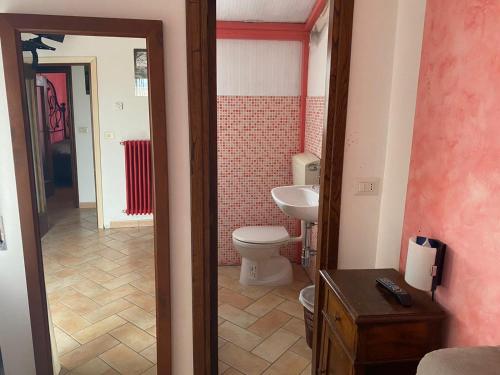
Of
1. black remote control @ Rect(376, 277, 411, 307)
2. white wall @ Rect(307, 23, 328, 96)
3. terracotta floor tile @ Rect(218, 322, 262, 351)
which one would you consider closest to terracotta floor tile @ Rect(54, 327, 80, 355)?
terracotta floor tile @ Rect(218, 322, 262, 351)

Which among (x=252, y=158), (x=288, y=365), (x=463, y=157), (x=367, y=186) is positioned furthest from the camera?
(x=252, y=158)

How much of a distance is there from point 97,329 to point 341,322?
52.3 inches

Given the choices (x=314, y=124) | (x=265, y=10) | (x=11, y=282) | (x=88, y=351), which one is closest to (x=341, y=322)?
(x=88, y=351)

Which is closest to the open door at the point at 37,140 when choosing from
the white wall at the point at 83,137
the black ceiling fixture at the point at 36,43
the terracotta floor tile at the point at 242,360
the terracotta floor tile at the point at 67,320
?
the black ceiling fixture at the point at 36,43

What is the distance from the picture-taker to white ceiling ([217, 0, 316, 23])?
2938 mm

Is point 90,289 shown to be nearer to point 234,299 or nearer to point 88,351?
point 88,351

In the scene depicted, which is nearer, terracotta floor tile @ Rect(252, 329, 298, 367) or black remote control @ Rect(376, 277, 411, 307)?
black remote control @ Rect(376, 277, 411, 307)

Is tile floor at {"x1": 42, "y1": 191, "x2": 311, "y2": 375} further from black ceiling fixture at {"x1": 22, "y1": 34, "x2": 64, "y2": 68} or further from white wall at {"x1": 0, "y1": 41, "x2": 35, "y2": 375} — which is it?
black ceiling fixture at {"x1": 22, "y1": 34, "x2": 64, "y2": 68}

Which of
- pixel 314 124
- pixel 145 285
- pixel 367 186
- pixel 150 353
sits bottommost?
pixel 150 353

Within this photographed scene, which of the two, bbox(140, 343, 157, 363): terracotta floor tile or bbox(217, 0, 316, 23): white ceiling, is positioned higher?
bbox(217, 0, 316, 23): white ceiling

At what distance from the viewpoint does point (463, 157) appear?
1381 millimetres

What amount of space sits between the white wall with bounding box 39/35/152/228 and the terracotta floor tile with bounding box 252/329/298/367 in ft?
3.89

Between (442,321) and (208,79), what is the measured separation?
135 centimetres

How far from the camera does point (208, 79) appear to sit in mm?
1764
